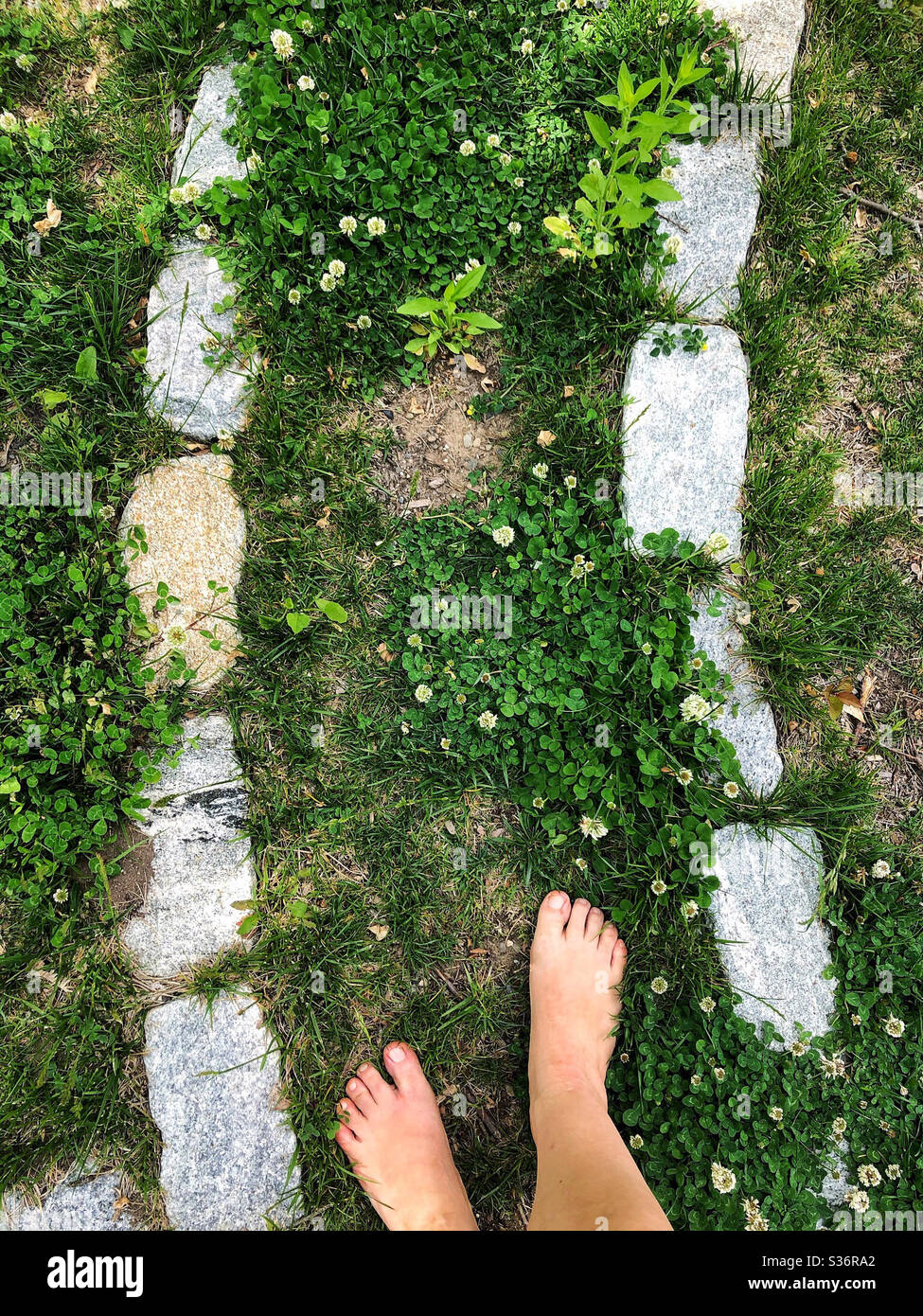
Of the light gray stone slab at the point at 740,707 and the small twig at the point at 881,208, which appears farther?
the small twig at the point at 881,208

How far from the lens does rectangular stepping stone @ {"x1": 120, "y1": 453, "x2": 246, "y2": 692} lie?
3.02 metres

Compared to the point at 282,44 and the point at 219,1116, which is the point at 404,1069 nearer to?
the point at 219,1116

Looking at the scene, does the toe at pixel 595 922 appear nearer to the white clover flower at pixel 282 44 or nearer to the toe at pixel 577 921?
the toe at pixel 577 921

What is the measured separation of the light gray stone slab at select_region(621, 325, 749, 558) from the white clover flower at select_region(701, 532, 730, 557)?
60 millimetres

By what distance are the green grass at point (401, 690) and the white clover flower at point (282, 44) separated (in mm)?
366

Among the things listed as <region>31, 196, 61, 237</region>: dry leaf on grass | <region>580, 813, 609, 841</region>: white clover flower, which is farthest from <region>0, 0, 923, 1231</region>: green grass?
<region>580, 813, 609, 841</region>: white clover flower

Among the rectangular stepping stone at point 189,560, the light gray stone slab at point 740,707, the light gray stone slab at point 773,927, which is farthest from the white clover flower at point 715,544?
the rectangular stepping stone at point 189,560

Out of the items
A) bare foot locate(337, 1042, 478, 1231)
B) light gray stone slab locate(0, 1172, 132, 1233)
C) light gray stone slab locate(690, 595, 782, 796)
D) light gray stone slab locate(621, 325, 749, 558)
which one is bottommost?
light gray stone slab locate(0, 1172, 132, 1233)

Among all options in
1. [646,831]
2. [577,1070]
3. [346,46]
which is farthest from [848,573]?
[346,46]

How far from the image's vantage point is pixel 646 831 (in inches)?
115

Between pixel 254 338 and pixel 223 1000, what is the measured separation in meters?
2.59

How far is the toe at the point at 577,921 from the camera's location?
116 inches

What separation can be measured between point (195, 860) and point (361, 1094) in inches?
→ 43.3

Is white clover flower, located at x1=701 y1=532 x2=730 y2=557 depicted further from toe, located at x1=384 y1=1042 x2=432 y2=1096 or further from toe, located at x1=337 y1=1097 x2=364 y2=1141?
toe, located at x1=337 y1=1097 x2=364 y2=1141
